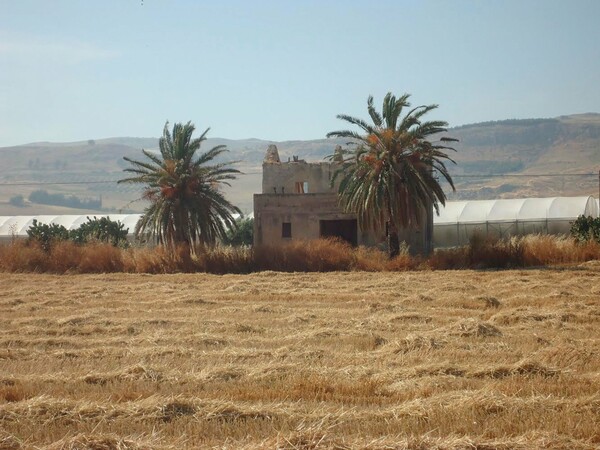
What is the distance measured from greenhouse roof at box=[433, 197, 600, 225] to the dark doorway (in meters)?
13.8

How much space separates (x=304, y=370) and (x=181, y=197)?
28.4 meters

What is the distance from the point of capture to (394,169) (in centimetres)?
3731

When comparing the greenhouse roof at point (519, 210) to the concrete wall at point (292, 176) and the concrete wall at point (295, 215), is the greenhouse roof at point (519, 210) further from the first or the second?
the concrete wall at point (295, 215)

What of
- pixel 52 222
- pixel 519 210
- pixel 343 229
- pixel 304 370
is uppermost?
pixel 52 222

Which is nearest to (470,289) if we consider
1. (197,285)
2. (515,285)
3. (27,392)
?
(515,285)

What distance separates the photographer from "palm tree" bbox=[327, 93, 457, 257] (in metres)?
37.3

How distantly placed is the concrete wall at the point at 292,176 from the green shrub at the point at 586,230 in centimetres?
1596

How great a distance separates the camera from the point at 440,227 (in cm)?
6153

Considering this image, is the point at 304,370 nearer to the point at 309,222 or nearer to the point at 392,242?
the point at 392,242

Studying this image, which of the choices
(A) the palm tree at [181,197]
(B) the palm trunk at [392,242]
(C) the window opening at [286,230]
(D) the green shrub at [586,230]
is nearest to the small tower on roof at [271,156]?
(C) the window opening at [286,230]

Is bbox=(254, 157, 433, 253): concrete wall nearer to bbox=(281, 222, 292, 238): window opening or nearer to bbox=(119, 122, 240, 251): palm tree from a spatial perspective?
bbox=(281, 222, 292, 238): window opening

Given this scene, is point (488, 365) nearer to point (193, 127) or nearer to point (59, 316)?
point (59, 316)

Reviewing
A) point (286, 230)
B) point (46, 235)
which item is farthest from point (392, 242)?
point (46, 235)

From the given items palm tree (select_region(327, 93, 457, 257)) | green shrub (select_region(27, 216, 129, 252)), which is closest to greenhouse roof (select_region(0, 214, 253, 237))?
green shrub (select_region(27, 216, 129, 252))
